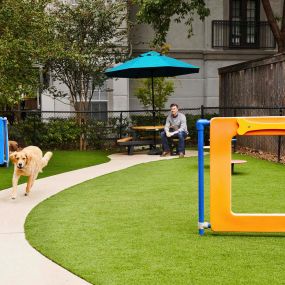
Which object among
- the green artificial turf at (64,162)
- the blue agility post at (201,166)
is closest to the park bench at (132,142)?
the green artificial turf at (64,162)

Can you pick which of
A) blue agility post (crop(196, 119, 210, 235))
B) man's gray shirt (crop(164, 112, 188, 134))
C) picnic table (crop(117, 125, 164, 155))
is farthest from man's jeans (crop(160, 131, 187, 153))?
blue agility post (crop(196, 119, 210, 235))

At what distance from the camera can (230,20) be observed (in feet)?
80.6

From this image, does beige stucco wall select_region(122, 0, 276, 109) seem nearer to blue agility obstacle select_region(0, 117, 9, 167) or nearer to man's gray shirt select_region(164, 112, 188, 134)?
man's gray shirt select_region(164, 112, 188, 134)

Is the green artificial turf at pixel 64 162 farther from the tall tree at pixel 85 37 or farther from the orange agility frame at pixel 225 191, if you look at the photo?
the orange agility frame at pixel 225 191

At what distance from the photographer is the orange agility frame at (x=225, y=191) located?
589 centimetres

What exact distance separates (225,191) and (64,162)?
8225 mm

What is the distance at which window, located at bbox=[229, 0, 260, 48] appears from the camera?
24734mm

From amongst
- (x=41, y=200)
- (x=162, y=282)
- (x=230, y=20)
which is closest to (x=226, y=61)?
(x=230, y=20)

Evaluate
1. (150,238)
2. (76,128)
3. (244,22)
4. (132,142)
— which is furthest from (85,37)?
(150,238)

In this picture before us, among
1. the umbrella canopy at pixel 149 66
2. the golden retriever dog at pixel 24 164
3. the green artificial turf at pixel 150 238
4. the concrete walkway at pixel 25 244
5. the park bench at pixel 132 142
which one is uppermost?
the umbrella canopy at pixel 149 66

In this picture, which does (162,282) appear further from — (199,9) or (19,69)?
(199,9)

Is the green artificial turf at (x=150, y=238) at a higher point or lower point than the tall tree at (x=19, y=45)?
lower

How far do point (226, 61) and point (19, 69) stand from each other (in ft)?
41.2

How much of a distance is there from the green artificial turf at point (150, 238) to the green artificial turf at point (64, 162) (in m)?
1.69
